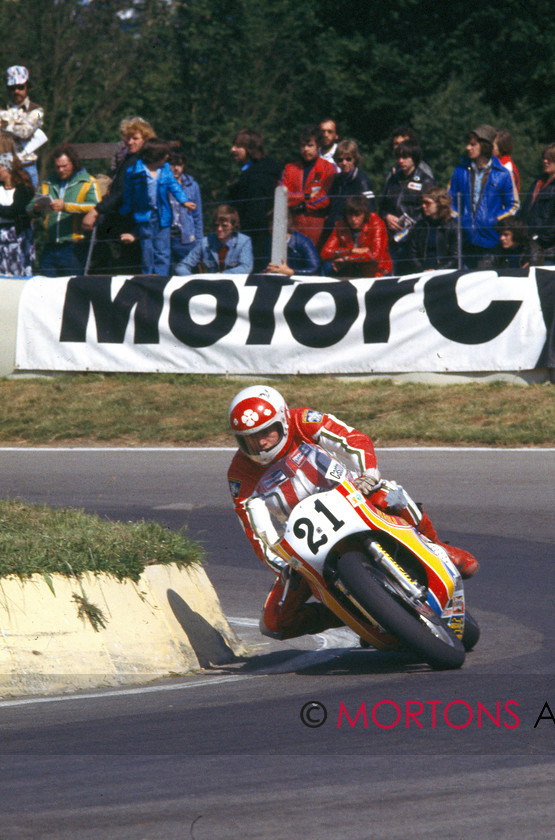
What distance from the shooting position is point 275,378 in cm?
1402

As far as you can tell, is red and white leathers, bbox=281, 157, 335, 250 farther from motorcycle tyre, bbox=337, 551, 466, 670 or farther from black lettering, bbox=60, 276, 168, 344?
motorcycle tyre, bbox=337, 551, 466, 670

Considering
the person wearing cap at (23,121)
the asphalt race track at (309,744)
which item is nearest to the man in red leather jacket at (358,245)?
the person wearing cap at (23,121)

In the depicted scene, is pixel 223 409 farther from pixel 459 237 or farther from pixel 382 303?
pixel 459 237

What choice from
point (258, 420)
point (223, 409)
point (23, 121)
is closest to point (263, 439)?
point (258, 420)

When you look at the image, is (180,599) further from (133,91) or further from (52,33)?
(133,91)

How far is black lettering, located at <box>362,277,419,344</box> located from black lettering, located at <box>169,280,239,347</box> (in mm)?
1481

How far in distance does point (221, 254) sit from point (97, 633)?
9066mm

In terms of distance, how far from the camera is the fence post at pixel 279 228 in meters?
14.1

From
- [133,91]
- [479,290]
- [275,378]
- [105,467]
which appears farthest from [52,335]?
[133,91]

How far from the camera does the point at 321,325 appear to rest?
539 inches

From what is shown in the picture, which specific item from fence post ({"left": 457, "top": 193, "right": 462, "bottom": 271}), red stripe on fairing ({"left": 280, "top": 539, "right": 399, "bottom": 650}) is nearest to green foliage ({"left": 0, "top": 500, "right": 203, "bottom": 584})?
red stripe on fairing ({"left": 280, "top": 539, "right": 399, "bottom": 650})

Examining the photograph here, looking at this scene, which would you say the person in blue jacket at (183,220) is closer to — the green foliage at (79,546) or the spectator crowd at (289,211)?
the spectator crowd at (289,211)

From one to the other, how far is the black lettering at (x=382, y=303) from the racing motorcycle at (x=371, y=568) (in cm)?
750

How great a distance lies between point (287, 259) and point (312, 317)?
110 centimetres
